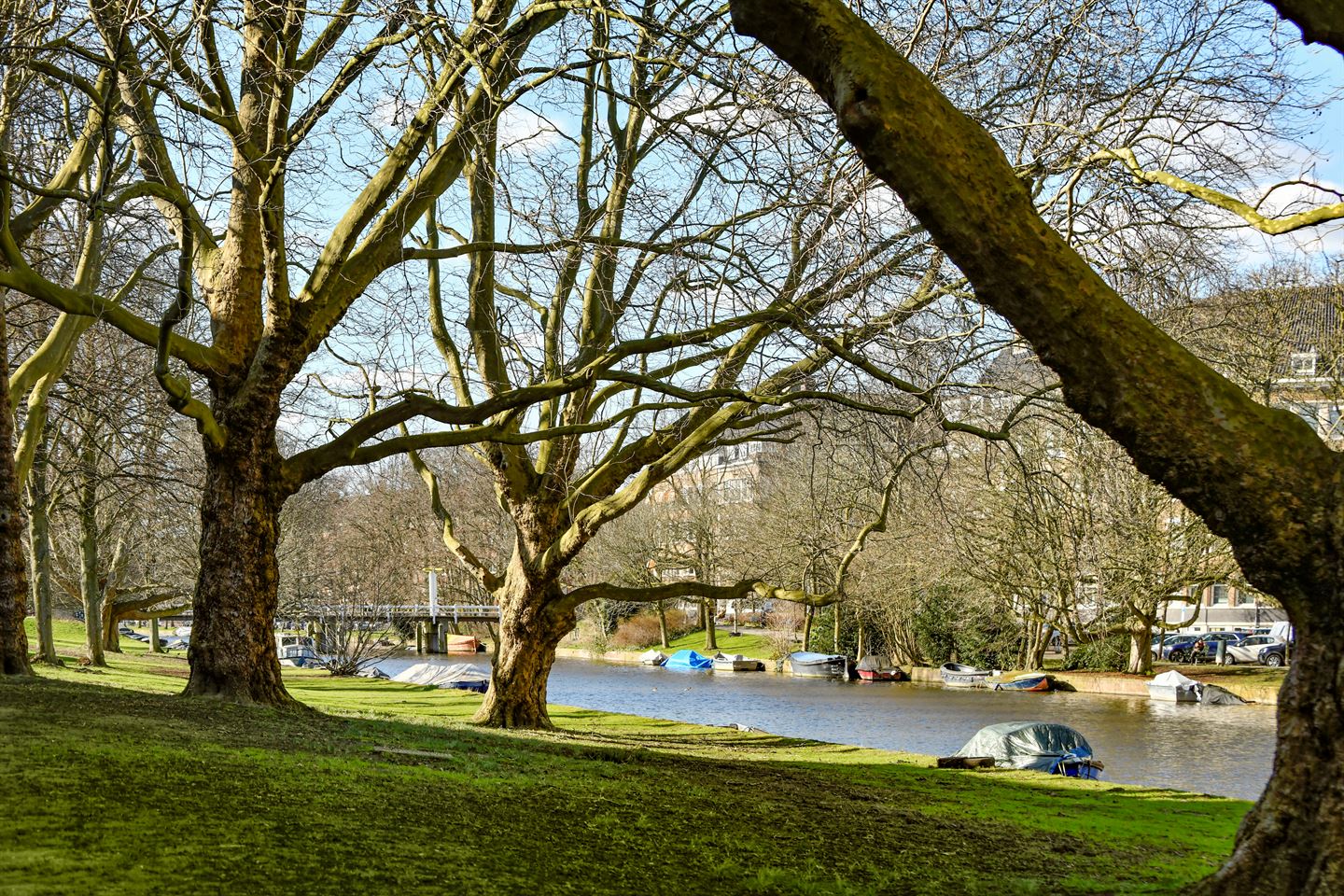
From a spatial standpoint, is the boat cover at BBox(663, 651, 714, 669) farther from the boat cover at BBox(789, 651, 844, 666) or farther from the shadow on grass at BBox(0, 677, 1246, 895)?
the shadow on grass at BBox(0, 677, 1246, 895)

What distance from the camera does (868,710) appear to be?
103 feet

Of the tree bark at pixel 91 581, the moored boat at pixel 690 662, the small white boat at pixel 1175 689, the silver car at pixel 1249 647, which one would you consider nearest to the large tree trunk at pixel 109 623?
the tree bark at pixel 91 581

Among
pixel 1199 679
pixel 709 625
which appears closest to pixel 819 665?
pixel 709 625

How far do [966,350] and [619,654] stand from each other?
4598 centimetres

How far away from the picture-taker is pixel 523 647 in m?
16.0

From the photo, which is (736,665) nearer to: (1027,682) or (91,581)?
(1027,682)

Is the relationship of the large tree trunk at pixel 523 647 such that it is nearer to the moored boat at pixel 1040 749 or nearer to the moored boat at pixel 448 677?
the moored boat at pixel 1040 749

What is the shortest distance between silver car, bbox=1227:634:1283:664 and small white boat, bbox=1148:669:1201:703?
32.5ft

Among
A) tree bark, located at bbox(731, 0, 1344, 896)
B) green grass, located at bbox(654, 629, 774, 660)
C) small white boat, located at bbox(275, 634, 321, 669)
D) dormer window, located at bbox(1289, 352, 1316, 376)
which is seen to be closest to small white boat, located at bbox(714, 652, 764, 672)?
green grass, located at bbox(654, 629, 774, 660)

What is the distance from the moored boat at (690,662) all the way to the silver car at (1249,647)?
20.2 metres

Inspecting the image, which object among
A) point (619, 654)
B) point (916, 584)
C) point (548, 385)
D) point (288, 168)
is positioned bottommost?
point (619, 654)

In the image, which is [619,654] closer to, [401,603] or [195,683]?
[401,603]

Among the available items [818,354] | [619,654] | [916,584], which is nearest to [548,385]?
[818,354]

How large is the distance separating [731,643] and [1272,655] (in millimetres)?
25592
